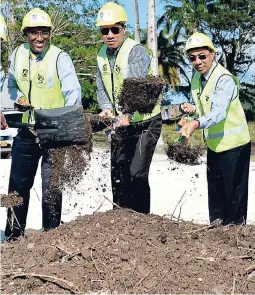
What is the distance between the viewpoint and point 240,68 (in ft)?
155

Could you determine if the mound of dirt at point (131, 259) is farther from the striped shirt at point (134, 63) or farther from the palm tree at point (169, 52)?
the palm tree at point (169, 52)

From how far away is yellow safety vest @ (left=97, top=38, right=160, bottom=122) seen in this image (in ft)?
21.5

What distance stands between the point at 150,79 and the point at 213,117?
68 cm

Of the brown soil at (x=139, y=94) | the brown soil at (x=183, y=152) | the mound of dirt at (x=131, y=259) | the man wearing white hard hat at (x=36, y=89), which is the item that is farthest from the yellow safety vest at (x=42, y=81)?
the mound of dirt at (x=131, y=259)

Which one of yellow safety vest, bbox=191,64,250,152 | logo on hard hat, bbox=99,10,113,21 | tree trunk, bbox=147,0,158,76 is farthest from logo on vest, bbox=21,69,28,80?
tree trunk, bbox=147,0,158,76

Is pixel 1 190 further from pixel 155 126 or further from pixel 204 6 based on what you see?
pixel 204 6

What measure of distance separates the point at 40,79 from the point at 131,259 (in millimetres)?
2327

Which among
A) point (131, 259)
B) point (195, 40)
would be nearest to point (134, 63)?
point (195, 40)

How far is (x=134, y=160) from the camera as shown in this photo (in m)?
6.66

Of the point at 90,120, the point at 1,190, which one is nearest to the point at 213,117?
the point at 90,120

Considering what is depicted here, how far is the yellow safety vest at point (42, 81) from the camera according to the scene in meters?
6.43

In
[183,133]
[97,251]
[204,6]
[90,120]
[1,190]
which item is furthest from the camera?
[204,6]

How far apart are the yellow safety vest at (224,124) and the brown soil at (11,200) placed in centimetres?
188

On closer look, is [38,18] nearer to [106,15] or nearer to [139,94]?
[106,15]
